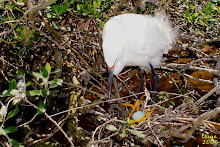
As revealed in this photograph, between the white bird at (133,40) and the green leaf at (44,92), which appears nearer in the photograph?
the green leaf at (44,92)

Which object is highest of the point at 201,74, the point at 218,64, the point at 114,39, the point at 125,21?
the point at 125,21

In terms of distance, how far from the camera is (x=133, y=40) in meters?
1.69

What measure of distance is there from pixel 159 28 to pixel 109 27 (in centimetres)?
74

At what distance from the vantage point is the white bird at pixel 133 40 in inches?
55.6

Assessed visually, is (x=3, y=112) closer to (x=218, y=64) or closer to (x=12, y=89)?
(x=12, y=89)

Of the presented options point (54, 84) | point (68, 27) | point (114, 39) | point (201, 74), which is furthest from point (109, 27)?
point (201, 74)

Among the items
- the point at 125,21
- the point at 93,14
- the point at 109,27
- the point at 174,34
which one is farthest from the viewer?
→ the point at 174,34

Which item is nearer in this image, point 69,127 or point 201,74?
point 69,127

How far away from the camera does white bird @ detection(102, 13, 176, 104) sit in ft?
4.63

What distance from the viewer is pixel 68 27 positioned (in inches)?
72.4

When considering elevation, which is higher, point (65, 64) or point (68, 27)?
point (68, 27)

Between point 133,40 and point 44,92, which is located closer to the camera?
point 44,92

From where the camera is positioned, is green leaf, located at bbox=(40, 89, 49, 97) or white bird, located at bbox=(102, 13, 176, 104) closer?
green leaf, located at bbox=(40, 89, 49, 97)

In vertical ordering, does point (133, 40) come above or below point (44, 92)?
above
